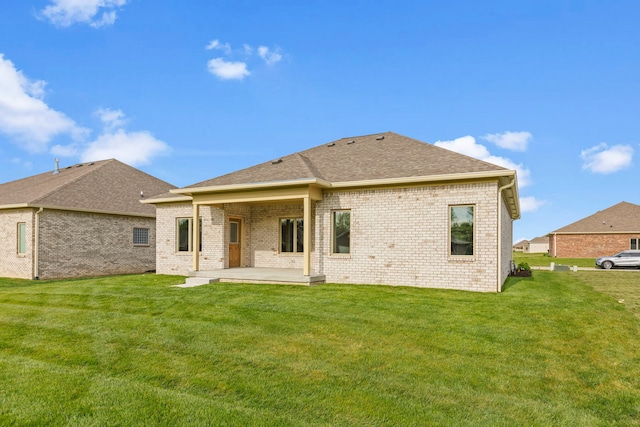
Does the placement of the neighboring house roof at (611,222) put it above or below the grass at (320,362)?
above

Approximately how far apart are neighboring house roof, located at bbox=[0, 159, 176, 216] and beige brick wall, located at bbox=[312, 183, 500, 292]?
12.9m

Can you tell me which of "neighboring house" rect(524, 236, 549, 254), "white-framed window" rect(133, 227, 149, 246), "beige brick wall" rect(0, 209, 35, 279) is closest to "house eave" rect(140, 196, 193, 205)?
"white-framed window" rect(133, 227, 149, 246)

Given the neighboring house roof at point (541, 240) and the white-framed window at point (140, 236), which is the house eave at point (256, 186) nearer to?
the white-framed window at point (140, 236)

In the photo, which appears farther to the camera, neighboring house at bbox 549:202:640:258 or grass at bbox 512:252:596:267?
neighboring house at bbox 549:202:640:258

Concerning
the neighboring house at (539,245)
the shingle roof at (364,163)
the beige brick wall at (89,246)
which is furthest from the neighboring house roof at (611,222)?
the neighboring house at (539,245)

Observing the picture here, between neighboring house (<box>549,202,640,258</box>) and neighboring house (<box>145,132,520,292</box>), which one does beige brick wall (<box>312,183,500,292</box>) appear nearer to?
neighboring house (<box>145,132,520,292</box>)

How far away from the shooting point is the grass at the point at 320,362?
4.22m

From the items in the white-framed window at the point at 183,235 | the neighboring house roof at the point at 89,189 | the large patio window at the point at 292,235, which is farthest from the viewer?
the neighboring house roof at the point at 89,189

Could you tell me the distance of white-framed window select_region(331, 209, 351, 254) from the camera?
1340 cm

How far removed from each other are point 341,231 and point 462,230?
156 inches

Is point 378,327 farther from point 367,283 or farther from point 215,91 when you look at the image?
point 215,91

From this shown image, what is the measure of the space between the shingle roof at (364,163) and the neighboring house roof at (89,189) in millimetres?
7766

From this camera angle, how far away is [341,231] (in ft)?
44.4

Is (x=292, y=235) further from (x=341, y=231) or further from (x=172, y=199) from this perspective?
(x=172, y=199)
